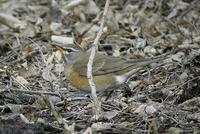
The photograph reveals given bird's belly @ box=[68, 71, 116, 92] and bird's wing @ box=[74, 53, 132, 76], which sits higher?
bird's wing @ box=[74, 53, 132, 76]

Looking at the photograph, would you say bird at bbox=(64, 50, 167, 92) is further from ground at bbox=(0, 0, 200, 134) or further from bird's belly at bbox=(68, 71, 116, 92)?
ground at bbox=(0, 0, 200, 134)

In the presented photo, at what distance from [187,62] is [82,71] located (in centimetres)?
143

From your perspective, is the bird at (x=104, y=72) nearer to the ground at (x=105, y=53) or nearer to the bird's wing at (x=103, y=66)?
the bird's wing at (x=103, y=66)

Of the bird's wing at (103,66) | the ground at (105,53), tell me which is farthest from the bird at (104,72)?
the ground at (105,53)

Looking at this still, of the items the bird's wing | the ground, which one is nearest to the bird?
the bird's wing

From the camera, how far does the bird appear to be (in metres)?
7.62

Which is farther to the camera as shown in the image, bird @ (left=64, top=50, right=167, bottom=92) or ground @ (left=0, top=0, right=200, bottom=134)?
bird @ (left=64, top=50, right=167, bottom=92)

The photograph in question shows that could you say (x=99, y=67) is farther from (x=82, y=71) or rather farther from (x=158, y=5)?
(x=158, y=5)

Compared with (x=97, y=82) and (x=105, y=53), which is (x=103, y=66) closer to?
(x=97, y=82)

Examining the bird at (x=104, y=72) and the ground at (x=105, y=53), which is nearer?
the ground at (x=105, y=53)

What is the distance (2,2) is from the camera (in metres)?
11.9

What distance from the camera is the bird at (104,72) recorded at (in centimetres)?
762

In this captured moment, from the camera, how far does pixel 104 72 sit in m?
7.77

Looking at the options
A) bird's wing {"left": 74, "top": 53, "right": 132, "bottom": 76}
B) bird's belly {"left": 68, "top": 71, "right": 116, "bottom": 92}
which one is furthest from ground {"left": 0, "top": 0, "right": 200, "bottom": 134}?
bird's wing {"left": 74, "top": 53, "right": 132, "bottom": 76}
